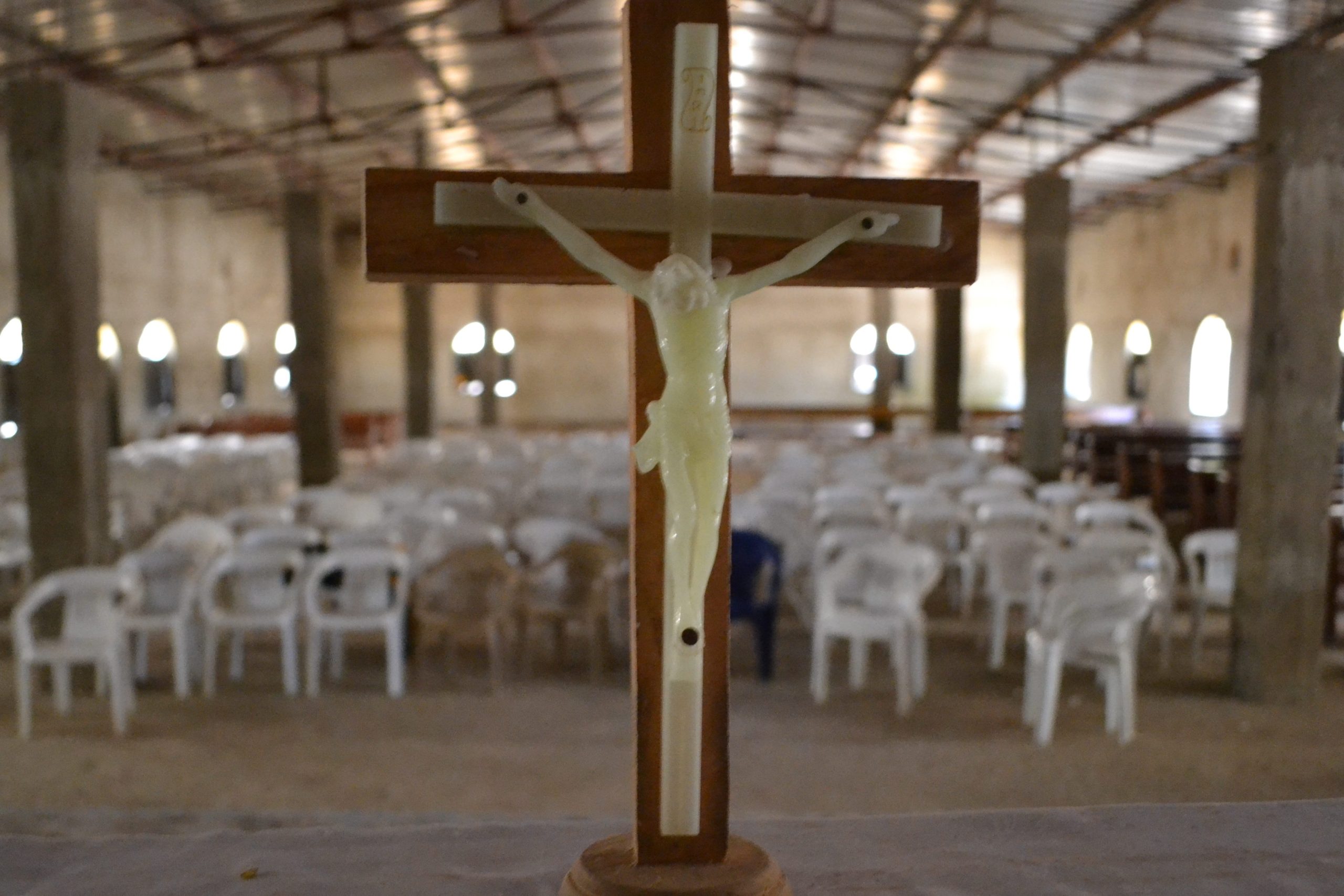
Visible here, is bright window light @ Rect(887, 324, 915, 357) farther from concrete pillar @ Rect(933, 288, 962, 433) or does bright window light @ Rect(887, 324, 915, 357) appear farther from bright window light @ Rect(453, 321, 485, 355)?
bright window light @ Rect(453, 321, 485, 355)

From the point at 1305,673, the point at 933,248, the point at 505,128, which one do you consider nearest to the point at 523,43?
the point at 505,128

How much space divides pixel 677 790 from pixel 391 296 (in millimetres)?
26462

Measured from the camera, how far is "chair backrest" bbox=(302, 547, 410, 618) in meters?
6.25

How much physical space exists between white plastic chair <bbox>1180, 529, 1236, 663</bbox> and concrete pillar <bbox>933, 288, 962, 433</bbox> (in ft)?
30.5

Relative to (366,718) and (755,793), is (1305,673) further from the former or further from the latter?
(366,718)

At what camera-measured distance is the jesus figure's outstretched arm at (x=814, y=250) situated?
1730mm

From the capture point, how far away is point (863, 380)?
2811cm

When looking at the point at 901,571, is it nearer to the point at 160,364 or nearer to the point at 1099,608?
the point at 1099,608

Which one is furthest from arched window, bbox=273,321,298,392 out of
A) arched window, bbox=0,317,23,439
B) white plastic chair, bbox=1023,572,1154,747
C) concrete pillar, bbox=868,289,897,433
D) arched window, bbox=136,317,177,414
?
white plastic chair, bbox=1023,572,1154,747

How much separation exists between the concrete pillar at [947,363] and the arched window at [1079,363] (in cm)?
943

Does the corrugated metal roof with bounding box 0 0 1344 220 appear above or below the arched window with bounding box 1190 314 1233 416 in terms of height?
above

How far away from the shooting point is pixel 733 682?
654 centimetres

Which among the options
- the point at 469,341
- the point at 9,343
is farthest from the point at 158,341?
the point at 469,341

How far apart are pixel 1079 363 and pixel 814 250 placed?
85.7 ft
